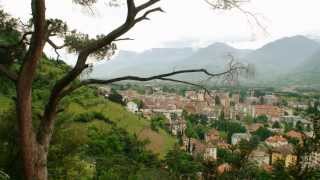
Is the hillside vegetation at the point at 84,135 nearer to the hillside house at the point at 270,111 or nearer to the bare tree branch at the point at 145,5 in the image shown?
the bare tree branch at the point at 145,5

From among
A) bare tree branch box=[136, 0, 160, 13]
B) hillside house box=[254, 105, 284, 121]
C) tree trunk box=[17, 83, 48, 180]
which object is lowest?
hillside house box=[254, 105, 284, 121]

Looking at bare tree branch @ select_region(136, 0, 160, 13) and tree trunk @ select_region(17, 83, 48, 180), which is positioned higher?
bare tree branch @ select_region(136, 0, 160, 13)

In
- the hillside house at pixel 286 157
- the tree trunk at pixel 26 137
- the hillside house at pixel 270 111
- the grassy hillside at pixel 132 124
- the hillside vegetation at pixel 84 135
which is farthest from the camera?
the hillside house at pixel 270 111

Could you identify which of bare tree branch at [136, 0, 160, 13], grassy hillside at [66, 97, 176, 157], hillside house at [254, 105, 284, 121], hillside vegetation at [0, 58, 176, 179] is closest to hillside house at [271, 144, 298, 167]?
hillside vegetation at [0, 58, 176, 179]

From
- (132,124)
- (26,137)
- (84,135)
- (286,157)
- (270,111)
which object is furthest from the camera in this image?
(270,111)

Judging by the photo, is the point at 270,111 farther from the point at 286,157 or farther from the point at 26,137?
the point at 26,137

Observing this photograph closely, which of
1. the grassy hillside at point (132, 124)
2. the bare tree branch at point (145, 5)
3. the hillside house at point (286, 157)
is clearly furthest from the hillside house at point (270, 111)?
the bare tree branch at point (145, 5)

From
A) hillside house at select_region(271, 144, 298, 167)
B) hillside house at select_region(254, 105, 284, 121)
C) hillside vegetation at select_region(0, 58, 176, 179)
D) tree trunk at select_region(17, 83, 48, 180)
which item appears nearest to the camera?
tree trunk at select_region(17, 83, 48, 180)

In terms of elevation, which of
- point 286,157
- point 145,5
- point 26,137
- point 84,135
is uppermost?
point 145,5

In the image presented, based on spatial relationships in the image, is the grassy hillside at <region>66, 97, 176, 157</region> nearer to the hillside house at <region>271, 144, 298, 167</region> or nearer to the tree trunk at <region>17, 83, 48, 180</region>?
the hillside house at <region>271, 144, 298, 167</region>

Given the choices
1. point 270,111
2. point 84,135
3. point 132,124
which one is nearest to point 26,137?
point 84,135

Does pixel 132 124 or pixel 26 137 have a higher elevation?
pixel 26 137

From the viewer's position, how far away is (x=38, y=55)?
180 inches

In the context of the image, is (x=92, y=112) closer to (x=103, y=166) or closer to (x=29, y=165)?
(x=103, y=166)
